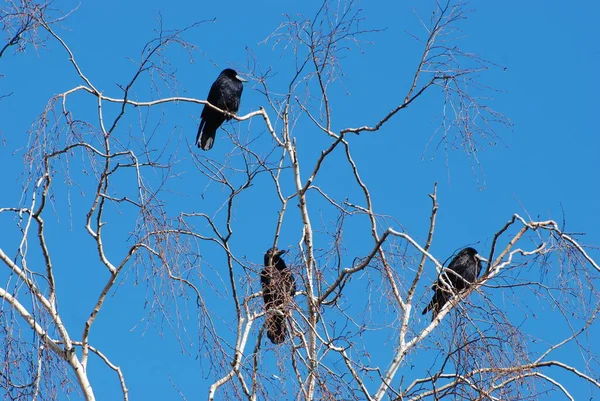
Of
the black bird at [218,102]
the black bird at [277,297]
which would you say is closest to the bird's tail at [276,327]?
→ the black bird at [277,297]

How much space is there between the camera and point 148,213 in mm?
4105

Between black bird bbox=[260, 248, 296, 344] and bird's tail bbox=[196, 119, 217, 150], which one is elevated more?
bird's tail bbox=[196, 119, 217, 150]

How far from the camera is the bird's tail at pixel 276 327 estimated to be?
4340mm

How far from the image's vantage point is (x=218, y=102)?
8688 mm

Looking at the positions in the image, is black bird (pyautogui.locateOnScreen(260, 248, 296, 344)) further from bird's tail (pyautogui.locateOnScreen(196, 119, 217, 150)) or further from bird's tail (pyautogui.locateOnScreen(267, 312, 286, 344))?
bird's tail (pyautogui.locateOnScreen(196, 119, 217, 150))

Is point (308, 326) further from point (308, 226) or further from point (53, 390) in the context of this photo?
point (53, 390)

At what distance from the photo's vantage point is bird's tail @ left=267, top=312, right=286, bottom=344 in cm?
434

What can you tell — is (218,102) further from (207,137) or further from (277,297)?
(277,297)

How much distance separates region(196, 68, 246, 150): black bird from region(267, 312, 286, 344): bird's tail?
14.3 feet

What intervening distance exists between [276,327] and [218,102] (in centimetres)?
448

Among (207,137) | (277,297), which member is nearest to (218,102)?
(207,137)

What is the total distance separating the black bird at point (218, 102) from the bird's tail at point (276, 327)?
171 inches

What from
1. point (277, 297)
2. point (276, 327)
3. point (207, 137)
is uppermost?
point (207, 137)

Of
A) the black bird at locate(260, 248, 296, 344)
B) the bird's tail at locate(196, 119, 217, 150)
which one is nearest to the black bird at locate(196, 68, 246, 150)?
the bird's tail at locate(196, 119, 217, 150)
